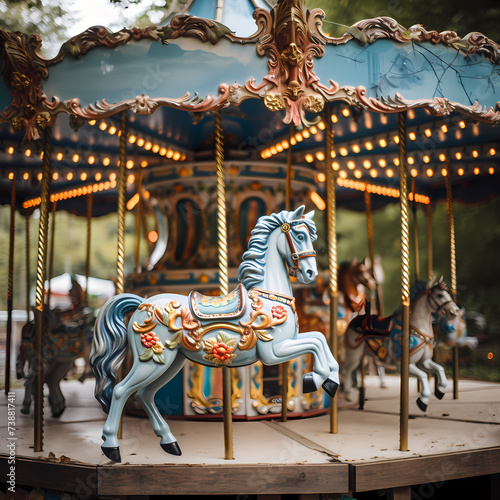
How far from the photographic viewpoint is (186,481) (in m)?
4.38

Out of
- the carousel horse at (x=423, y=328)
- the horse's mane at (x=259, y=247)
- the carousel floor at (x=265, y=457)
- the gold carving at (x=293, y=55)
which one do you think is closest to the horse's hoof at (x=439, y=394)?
the carousel horse at (x=423, y=328)

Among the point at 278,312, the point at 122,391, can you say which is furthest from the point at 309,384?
the point at 122,391

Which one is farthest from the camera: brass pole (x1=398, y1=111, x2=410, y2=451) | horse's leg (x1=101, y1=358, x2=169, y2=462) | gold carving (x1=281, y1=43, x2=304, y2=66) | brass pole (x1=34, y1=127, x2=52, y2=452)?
brass pole (x1=34, y1=127, x2=52, y2=452)

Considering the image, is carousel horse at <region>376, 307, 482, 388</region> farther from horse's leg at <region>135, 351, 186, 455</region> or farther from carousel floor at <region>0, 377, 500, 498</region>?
horse's leg at <region>135, 351, 186, 455</region>

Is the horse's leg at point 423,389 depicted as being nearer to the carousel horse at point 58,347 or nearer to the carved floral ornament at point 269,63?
the carved floral ornament at point 269,63

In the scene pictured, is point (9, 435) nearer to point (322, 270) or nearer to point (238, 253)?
point (238, 253)

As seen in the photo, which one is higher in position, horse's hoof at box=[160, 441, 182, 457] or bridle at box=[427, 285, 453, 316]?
bridle at box=[427, 285, 453, 316]

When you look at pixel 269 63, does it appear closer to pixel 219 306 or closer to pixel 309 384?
pixel 219 306

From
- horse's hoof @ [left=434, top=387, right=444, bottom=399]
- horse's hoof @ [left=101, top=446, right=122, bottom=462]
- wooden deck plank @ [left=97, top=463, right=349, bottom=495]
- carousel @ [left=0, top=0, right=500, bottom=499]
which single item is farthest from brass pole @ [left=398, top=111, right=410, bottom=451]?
horse's hoof @ [left=101, top=446, right=122, bottom=462]

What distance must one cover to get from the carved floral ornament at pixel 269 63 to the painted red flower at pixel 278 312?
158 centimetres

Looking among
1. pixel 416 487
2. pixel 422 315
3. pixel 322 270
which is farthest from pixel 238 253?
pixel 416 487

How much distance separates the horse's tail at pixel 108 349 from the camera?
4328 millimetres

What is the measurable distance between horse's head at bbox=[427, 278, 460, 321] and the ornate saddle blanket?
294cm

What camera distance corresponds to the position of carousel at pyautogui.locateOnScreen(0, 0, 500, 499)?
4371mm
